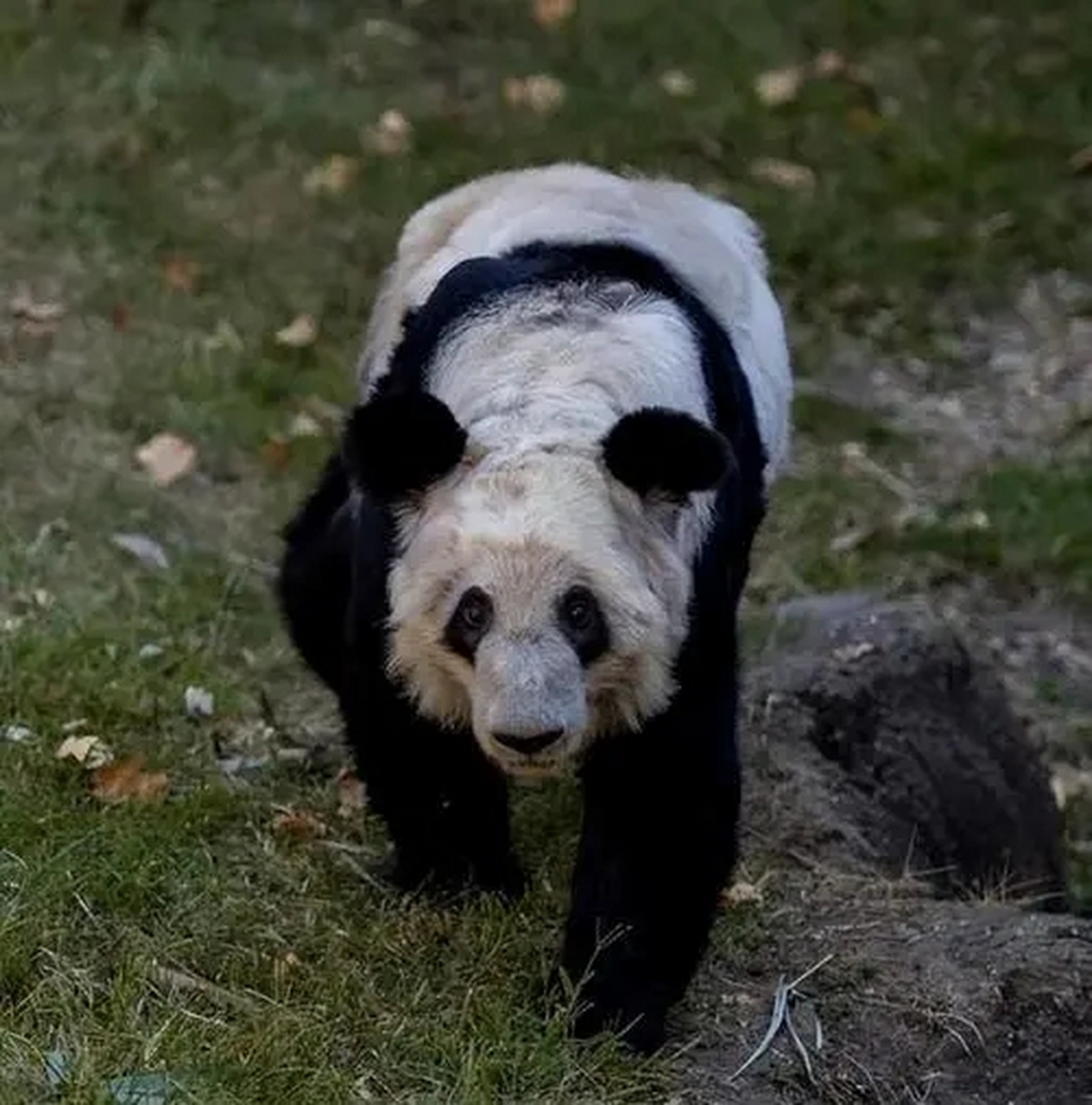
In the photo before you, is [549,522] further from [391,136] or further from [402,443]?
[391,136]

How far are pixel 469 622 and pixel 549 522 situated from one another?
0.23m

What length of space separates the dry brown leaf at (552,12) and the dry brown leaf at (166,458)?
13.7 ft

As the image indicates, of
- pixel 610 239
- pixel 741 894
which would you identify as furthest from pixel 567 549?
pixel 741 894

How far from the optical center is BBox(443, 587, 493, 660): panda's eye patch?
4164 mm

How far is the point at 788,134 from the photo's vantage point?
10820 millimetres

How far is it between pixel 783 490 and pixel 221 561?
221 centimetres

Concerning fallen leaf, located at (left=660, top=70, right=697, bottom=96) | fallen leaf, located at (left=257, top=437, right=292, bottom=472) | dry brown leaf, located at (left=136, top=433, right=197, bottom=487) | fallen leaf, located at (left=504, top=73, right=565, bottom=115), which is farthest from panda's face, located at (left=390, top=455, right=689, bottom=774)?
fallen leaf, located at (left=660, top=70, right=697, bottom=96)

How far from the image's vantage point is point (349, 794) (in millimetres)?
5848

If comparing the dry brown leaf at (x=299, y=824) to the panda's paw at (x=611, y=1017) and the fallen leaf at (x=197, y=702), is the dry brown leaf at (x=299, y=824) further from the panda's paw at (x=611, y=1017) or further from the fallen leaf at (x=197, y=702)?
the panda's paw at (x=611, y=1017)

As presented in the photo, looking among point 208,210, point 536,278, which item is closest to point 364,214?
point 208,210

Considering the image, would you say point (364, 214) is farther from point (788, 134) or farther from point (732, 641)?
point (732, 641)

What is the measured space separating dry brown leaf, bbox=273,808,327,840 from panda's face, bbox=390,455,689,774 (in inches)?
50.6

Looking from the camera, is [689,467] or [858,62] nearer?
[689,467]

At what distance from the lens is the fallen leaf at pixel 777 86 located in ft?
36.3
